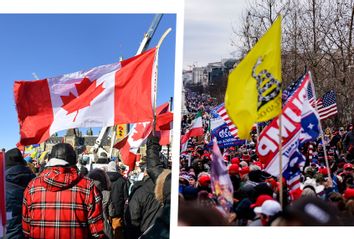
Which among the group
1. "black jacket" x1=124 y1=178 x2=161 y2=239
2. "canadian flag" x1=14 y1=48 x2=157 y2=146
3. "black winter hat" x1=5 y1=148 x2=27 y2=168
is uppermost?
"canadian flag" x1=14 y1=48 x2=157 y2=146

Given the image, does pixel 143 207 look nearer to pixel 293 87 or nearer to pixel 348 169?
pixel 293 87

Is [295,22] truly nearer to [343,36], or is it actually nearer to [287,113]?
[343,36]

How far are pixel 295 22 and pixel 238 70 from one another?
6.29m

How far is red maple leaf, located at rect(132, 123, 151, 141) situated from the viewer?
24.7 feet

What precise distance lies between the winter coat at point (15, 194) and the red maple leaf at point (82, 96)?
2.96ft

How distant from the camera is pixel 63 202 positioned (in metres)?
3.95

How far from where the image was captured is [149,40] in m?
6.18

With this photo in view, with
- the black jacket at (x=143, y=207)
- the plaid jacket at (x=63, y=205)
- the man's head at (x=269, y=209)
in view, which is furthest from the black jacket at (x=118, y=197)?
the man's head at (x=269, y=209)

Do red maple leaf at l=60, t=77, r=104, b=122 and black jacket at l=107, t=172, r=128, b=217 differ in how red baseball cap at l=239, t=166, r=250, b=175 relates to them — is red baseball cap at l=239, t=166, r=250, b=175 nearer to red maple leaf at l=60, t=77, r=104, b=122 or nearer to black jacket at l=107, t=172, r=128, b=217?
black jacket at l=107, t=172, r=128, b=217

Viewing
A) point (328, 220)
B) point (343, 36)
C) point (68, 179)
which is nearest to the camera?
point (68, 179)

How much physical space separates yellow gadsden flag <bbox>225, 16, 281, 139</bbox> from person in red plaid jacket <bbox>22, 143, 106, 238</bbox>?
178 cm

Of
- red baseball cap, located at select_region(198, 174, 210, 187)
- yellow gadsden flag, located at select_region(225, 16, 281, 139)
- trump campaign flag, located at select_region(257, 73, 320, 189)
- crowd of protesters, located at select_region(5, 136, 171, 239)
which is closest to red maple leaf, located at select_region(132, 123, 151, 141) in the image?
red baseball cap, located at select_region(198, 174, 210, 187)

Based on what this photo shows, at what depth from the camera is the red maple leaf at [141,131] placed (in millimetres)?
7527

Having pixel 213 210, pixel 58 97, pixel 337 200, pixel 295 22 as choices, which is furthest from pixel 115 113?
pixel 295 22
